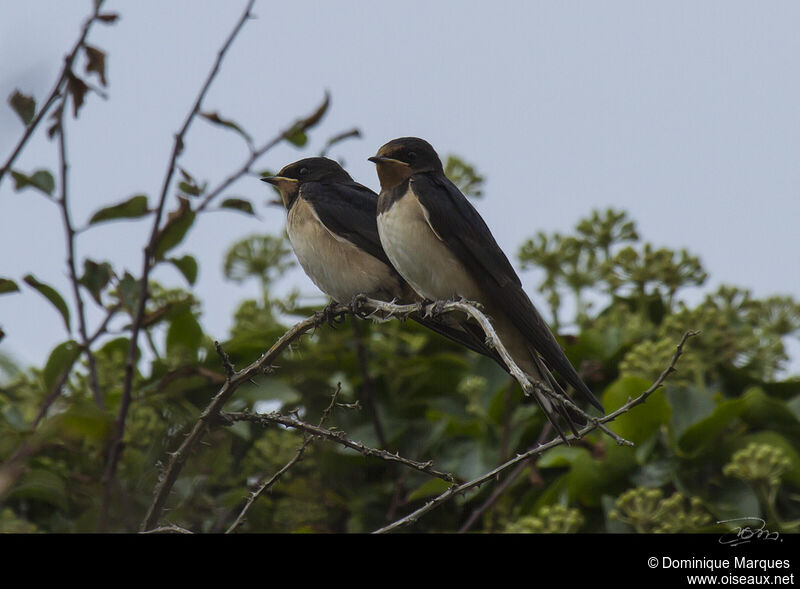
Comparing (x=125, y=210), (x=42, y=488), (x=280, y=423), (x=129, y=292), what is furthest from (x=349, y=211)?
(x=280, y=423)

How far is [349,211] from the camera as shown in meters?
5.12

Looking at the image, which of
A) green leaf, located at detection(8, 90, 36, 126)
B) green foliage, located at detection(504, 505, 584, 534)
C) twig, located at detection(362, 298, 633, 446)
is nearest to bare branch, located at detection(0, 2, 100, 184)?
green leaf, located at detection(8, 90, 36, 126)

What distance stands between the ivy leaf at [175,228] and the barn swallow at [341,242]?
3.58 ft

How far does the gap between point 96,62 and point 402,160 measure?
4.98 ft

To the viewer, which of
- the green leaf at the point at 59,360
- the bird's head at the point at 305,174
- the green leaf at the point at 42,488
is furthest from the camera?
the bird's head at the point at 305,174

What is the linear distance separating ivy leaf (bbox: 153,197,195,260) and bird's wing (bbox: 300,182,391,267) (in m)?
1.25

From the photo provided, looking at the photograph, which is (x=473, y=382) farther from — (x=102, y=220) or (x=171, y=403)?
(x=102, y=220)

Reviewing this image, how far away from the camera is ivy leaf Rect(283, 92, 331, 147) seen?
388 cm

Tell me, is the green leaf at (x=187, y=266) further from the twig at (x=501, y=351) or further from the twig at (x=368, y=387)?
the twig at (x=368, y=387)

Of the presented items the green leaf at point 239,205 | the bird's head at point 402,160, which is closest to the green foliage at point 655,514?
the bird's head at point 402,160

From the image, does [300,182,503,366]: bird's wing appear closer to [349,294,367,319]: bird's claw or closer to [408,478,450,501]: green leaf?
[349,294,367,319]: bird's claw

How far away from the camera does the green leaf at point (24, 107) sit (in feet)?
10.6

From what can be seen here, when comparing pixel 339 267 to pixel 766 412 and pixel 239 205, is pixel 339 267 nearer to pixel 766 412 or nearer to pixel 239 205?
pixel 239 205
